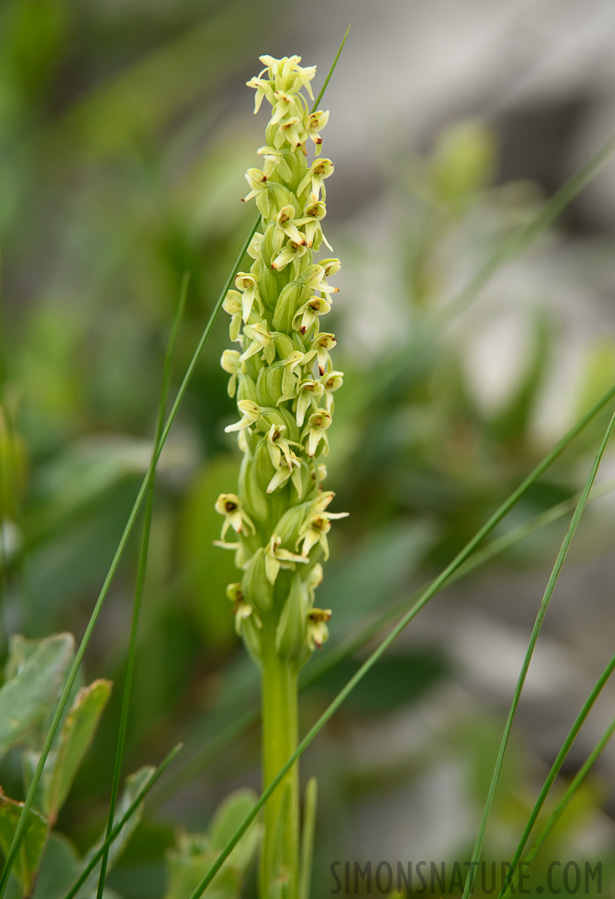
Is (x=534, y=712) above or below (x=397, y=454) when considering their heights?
below

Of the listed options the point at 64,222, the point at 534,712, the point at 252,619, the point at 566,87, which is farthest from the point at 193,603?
the point at 566,87

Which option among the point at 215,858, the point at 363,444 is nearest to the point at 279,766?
the point at 215,858

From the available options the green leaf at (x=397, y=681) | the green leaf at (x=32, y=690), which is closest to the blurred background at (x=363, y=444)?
the green leaf at (x=397, y=681)

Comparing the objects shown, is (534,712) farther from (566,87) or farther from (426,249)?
(566,87)

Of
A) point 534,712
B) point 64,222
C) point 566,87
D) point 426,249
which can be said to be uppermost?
point 566,87

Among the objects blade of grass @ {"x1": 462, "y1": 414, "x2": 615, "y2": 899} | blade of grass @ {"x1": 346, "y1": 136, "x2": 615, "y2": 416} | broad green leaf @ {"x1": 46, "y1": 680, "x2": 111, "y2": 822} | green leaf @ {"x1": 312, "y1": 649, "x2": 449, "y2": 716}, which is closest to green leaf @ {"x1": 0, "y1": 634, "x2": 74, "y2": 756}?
broad green leaf @ {"x1": 46, "y1": 680, "x2": 111, "y2": 822}

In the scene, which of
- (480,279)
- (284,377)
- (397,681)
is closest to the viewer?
(284,377)

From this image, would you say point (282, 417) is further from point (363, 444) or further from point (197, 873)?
point (363, 444)
